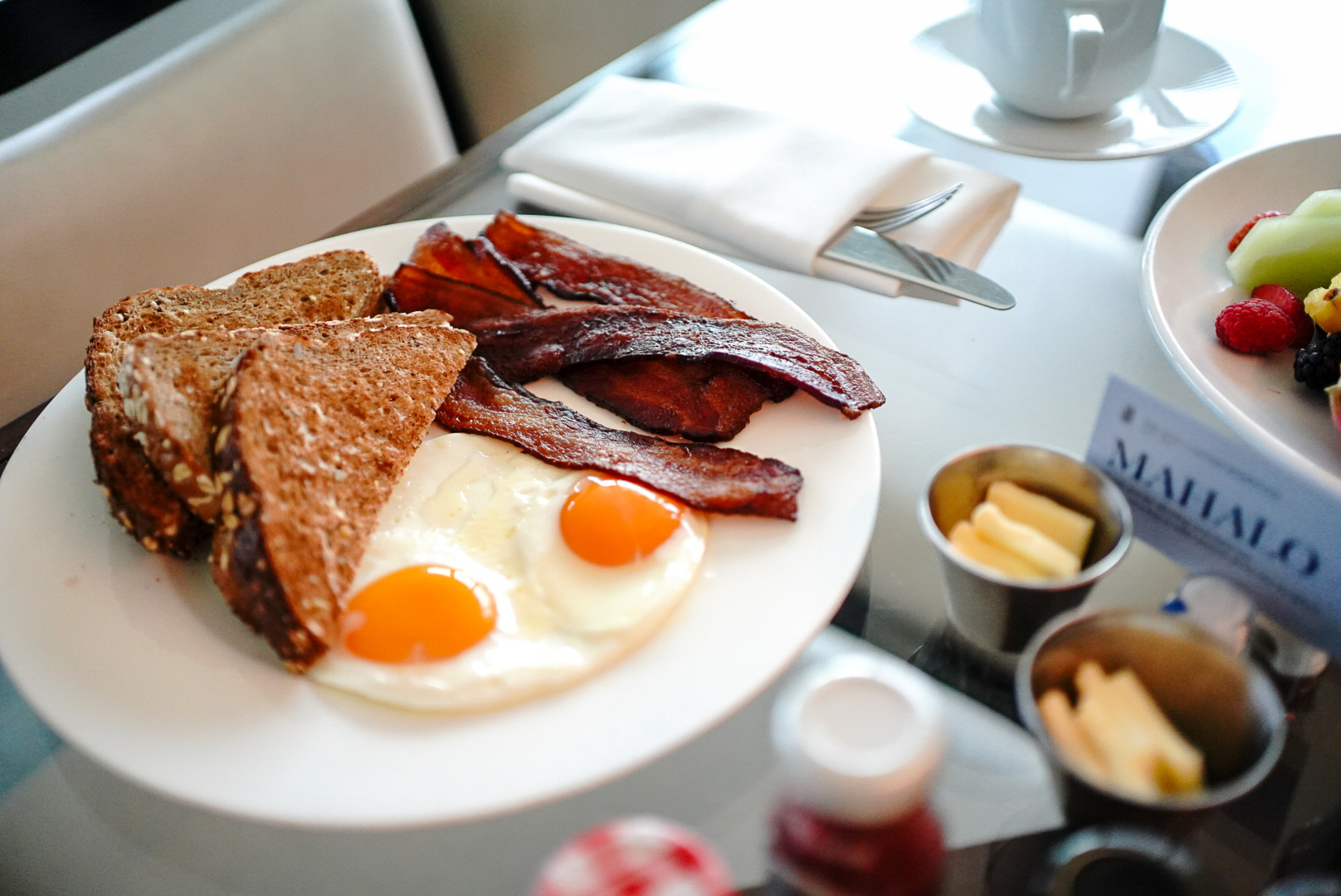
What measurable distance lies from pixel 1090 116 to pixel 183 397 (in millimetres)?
1544

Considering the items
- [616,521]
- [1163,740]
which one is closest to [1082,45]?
[616,521]

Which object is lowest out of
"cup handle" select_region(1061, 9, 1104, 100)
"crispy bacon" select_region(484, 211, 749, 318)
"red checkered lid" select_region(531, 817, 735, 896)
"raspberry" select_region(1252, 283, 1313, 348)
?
"raspberry" select_region(1252, 283, 1313, 348)

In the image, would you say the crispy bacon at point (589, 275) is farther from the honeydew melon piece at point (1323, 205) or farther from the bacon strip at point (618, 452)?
the honeydew melon piece at point (1323, 205)

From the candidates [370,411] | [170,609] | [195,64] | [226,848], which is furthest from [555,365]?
[195,64]

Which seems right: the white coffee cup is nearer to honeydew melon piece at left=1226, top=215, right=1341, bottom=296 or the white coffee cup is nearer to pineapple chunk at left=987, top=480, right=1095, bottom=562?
honeydew melon piece at left=1226, top=215, right=1341, bottom=296

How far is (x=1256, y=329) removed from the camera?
1202 mm

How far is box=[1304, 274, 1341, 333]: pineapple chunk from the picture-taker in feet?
3.87

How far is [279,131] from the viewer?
199 centimetres

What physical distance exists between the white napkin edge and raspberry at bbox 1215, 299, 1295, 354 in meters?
0.38

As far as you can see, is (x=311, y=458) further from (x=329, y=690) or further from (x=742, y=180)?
(x=742, y=180)

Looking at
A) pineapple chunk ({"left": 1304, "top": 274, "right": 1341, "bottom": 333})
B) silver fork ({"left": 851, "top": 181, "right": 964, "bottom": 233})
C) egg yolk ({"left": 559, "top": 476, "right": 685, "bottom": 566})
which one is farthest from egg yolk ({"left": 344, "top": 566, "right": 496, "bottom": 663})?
pineapple chunk ({"left": 1304, "top": 274, "right": 1341, "bottom": 333})

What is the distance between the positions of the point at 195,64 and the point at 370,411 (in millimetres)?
→ 1024

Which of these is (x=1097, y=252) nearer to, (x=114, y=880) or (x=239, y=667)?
(x=239, y=667)

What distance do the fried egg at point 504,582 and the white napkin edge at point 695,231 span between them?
569 mm
